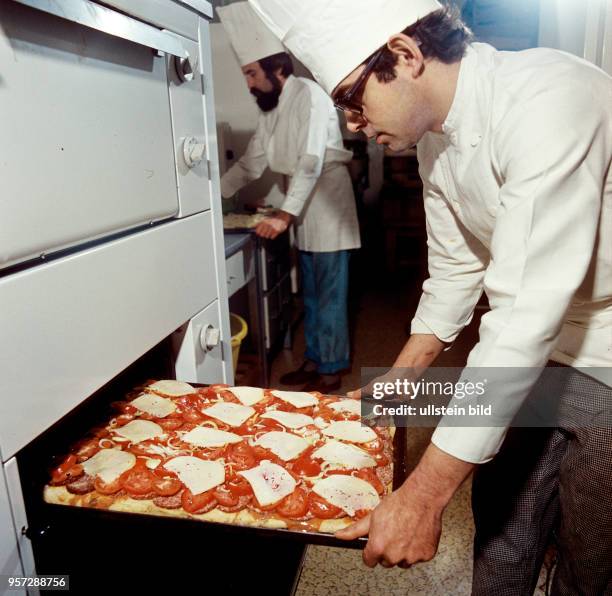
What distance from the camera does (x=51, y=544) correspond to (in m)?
0.79

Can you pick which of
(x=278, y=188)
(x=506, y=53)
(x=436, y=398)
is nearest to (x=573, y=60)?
(x=506, y=53)

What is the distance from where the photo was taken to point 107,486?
0.85 m

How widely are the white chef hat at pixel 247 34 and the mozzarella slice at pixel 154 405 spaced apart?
2.26 metres

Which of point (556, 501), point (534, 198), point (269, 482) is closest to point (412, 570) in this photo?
point (556, 501)

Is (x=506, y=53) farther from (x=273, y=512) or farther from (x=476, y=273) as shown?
(x=273, y=512)

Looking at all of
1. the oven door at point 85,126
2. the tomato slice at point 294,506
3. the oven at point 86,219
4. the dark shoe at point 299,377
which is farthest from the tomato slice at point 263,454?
the dark shoe at point 299,377

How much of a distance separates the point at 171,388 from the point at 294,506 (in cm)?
45

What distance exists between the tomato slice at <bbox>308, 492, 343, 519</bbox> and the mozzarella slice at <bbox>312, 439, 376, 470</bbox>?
115 millimetres

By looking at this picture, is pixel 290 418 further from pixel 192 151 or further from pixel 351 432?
pixel 192 151

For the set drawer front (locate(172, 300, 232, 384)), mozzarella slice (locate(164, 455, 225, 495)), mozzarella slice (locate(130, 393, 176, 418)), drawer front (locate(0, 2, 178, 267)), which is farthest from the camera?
drawer front (locate(172, 300, 232, 384))

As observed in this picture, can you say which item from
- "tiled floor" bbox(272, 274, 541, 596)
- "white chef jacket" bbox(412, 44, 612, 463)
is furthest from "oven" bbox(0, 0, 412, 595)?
"tiled floor" bbox(272, 274, 541, 596)

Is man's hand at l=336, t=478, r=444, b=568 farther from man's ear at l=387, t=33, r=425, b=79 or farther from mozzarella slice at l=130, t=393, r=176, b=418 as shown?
man's ear at l=387, t=33, r=425, b=79

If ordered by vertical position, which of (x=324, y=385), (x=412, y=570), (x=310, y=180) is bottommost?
(x=324, y=385)

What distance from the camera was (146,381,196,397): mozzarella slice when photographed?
1.14 metres
